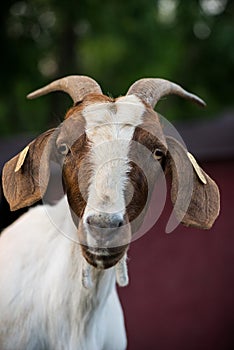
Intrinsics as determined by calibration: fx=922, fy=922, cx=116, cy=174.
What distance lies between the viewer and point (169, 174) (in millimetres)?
6074

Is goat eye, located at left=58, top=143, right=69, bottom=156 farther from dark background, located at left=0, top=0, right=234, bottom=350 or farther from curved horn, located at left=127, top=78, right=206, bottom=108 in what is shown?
dark background, located at left=0, top=0, right=234, bottom=350

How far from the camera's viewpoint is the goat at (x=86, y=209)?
218 inches

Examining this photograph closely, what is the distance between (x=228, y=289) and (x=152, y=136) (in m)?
7.10

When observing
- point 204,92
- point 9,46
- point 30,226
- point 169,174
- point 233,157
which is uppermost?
point 169,174

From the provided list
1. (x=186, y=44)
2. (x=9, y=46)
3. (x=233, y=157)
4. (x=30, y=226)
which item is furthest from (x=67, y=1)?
(x=30, y=226)

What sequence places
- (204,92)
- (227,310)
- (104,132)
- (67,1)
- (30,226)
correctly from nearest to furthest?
(104,132) < (30,226) < (227,310) < (67,1) < (204,92)

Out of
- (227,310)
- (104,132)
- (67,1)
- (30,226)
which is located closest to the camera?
(104,132)

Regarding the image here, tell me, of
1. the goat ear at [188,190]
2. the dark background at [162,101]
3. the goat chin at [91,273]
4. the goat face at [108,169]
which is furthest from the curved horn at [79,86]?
the dark background at [162,101]

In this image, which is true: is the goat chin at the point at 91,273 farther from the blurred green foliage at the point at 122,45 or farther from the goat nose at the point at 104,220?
the blurred green foliage at the point at 122,45

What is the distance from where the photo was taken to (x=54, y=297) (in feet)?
21.3

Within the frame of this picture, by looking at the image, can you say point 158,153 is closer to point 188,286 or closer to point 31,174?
point 31,174

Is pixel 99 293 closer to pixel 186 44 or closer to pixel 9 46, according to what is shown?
pixel 9 46

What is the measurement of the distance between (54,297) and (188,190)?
126cm

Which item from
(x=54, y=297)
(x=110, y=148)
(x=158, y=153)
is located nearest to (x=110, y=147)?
(x=110, y=148)
